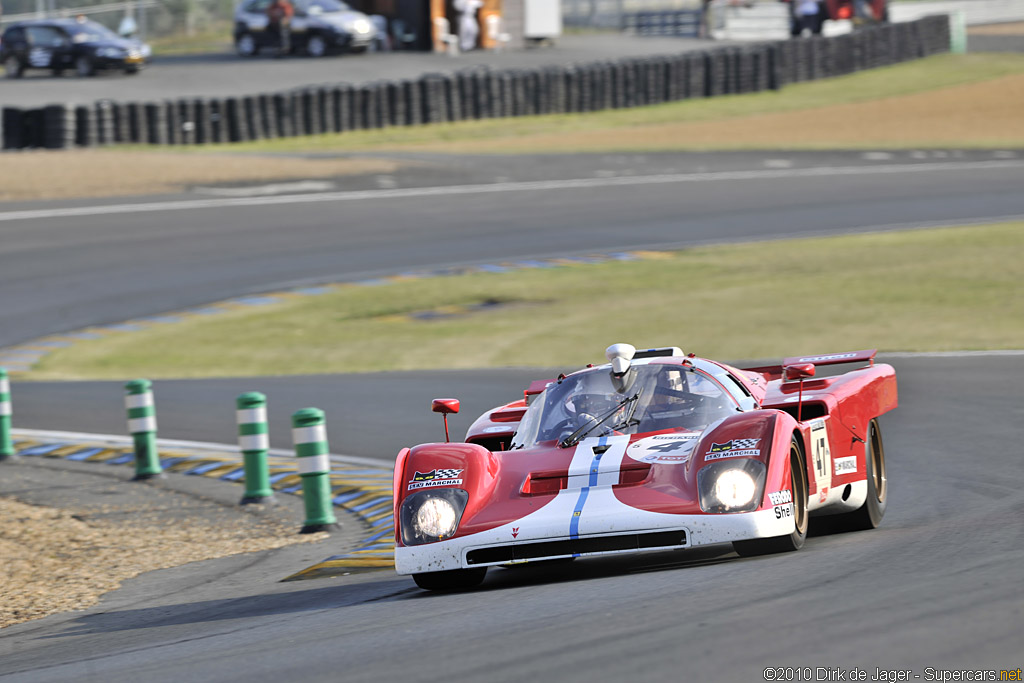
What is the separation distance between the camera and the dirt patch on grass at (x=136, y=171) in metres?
30.1

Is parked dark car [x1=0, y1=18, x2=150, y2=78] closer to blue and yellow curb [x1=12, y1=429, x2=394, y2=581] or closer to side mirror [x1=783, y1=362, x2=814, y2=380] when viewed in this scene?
blue and yellow curb [x1=12, y1=429, x2=394, y2=581]

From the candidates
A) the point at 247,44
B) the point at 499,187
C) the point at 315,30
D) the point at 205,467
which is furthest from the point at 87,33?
the point at 205,467

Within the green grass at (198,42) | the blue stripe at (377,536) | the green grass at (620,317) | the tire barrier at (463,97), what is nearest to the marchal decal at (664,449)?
the blue stripe at (377,536)

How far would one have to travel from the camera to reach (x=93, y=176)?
30.8 meters

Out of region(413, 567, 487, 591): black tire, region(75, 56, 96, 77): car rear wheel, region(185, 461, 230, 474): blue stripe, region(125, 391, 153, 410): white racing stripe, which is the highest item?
region(75, 56, 96, 77): car rear wheel

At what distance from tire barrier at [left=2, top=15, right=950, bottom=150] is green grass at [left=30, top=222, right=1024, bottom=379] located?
14827mm

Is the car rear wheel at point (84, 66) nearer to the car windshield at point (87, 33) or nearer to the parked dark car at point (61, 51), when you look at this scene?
the parked dark car at point (61, 51)

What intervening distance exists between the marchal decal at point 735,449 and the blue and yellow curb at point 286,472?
240cm

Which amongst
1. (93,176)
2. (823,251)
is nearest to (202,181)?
(93,176)

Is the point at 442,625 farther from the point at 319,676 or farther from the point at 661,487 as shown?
the point at 661,487

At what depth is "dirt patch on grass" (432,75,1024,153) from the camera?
37906mm

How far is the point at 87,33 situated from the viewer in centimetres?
4534

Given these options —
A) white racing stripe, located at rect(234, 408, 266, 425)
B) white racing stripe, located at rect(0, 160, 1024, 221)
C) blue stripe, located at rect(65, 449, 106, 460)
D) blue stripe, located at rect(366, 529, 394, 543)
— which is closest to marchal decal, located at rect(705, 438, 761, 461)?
blue stripe, located at rect(366, 529, 394, 543)

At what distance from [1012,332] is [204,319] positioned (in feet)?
34.4
